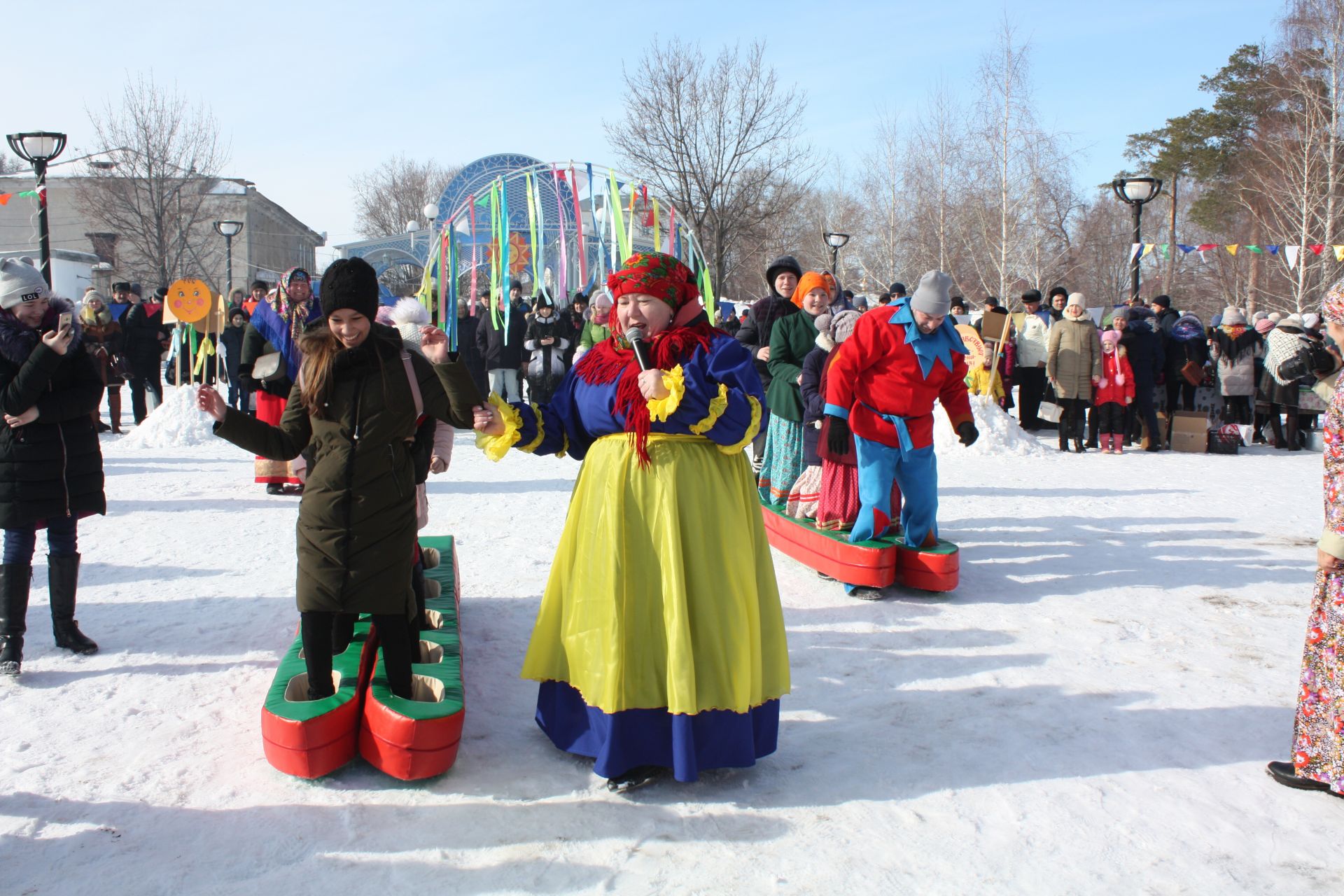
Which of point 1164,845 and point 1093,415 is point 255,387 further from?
point 1093,415

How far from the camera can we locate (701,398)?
3.10 meters

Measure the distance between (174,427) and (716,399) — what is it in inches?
399

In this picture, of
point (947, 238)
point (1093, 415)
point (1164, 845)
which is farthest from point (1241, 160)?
point (1164, 845)

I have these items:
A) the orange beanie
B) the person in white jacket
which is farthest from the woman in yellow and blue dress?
the person in white jacket

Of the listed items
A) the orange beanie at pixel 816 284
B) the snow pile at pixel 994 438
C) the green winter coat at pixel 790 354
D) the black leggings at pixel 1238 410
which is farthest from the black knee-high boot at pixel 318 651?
the black leggings at pixel 1238 410

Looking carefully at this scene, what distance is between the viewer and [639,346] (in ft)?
10.5

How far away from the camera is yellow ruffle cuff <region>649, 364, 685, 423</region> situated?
9.89 feet

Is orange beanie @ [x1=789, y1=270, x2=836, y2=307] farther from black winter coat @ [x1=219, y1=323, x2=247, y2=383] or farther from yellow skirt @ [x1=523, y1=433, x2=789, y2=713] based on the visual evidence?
black winter coat @ [x1=219, y1=323, x2=247, y2=383]

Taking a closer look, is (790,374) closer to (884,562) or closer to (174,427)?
(884,562)

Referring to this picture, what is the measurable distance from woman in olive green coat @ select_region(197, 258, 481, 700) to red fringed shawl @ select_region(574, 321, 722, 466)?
1.60 ft

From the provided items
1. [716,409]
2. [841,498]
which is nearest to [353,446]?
[716,409]

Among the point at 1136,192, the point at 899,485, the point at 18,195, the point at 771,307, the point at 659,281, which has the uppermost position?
the point at 1136,192

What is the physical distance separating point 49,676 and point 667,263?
3.22 metres

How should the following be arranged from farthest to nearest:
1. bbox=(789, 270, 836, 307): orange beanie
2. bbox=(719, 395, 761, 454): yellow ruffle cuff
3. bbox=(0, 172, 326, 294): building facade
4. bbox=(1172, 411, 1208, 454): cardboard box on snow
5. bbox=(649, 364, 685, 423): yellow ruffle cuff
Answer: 1. bbox=(0, 172, 326, 294): building facade
2. bbox=(1172, 411, 1208, 454): cardboard box on snow
3. bbox=(789, 270, 836, 307): orange beanie
4. bbox=(719, 395, 761, 454): yellow ruffle cuff
5. bbox=(649, 364, 685, 423): yellow ruffle cuff
